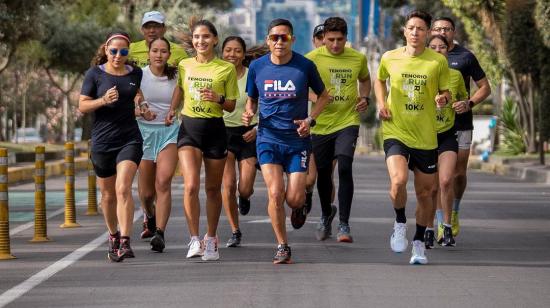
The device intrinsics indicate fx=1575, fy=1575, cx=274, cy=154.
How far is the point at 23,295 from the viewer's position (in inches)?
444

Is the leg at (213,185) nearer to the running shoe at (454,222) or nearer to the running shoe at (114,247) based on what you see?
the running shoe at (114,247)

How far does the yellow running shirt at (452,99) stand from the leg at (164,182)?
2.51 m

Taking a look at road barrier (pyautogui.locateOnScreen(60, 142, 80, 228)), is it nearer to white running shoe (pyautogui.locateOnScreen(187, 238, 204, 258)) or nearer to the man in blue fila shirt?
white running shoe (pyautogui.locateOnScreen(187, 238, 204, 258))

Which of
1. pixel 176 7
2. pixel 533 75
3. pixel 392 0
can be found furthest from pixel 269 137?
pixel 176 7

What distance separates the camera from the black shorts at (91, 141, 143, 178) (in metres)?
13.8

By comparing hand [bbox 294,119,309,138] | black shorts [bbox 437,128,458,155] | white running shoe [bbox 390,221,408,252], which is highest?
hand [bbox 294,119,309,138]

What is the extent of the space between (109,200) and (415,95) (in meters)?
2.89

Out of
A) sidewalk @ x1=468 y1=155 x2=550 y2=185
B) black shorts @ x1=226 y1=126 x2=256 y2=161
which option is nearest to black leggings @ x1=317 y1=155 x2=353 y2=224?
black shorts @ x1=226 y1=126 x2=256 y2=161

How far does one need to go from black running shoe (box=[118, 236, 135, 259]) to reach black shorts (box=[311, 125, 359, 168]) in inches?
112

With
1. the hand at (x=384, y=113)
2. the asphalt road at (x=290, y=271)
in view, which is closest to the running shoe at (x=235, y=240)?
the asphalt road at (x=290, y=271)

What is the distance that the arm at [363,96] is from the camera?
50.8 ft

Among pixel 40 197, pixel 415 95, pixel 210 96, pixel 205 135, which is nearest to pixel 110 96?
pixel 210 96

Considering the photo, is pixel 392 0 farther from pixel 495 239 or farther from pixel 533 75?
pixel 495 239

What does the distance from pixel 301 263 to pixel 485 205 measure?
31.9ft
